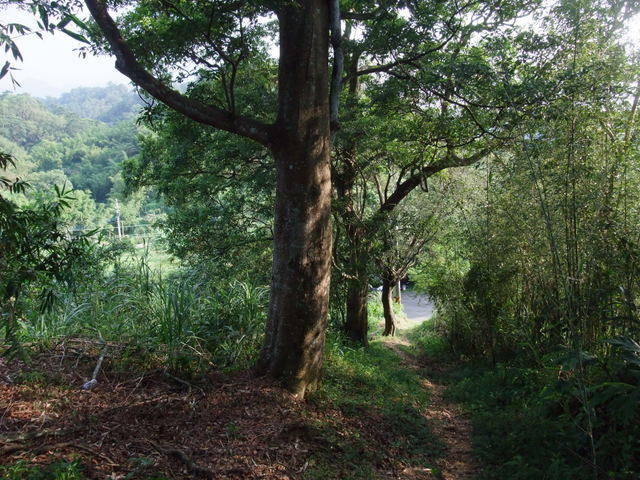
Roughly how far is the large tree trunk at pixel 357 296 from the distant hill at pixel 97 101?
275ft

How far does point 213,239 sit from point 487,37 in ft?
20.3

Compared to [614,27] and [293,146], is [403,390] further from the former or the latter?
[614,27]

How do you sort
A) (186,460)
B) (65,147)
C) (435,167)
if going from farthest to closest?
(65,147), (435,167), (186,460)

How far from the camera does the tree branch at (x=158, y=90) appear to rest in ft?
12.3

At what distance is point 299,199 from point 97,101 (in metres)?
133

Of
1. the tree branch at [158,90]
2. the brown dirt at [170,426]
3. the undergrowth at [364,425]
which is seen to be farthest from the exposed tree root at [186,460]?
the tree branch at [158,90]

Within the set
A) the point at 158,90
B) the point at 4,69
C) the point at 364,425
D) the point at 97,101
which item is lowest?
the point at 364,425

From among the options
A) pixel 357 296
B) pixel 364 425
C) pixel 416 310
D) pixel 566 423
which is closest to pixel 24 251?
pixel 364 425

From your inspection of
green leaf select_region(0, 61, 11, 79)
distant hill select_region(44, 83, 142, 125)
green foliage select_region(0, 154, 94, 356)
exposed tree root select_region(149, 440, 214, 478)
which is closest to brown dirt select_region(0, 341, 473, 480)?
exposed tree root select_region(149, 440, 214, 478)

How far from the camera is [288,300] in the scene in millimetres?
4309

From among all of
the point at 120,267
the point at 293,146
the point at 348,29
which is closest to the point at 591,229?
the point at 293,146

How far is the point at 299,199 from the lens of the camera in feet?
14.0

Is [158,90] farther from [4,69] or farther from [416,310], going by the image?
[416,310]

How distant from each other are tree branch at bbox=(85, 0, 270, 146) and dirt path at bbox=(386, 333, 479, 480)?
Answer: 136 inches
